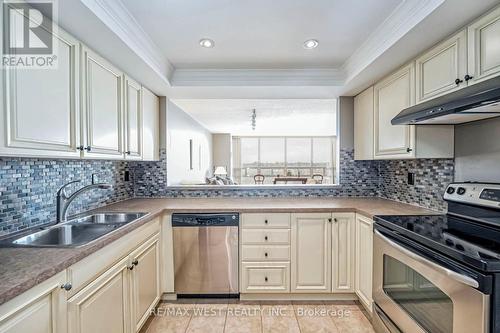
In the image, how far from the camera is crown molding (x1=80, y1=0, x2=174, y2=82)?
138 cm

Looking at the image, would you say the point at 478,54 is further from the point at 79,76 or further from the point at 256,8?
the point at 79,76

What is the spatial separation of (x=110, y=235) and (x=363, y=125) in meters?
2.38

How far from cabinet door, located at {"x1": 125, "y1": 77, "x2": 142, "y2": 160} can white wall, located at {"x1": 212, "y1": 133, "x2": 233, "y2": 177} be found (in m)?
7.14

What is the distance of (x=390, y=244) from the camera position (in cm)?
162

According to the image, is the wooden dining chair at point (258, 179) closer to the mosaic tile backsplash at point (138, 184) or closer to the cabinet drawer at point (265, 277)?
the mosaic tile backsplash at point (138, 184)

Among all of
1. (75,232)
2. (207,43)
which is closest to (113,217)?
(75,232)

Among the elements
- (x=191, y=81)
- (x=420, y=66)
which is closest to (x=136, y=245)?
(x=191, y=81)

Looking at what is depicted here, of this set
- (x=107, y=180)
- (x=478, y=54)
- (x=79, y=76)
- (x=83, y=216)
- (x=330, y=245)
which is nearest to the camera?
(x=478, y=54)

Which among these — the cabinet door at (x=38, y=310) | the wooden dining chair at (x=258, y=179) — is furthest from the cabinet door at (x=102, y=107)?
the wooden dining chair at (x=258, y=179)

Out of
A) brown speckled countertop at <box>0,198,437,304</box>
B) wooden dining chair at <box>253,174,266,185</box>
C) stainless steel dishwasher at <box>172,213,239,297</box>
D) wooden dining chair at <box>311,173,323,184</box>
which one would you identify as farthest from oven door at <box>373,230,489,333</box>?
wooden dining chair at <box>253,174,266,185</box>

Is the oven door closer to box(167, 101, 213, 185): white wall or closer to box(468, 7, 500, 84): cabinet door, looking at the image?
box(468, 7, 500, 84): cabinet door

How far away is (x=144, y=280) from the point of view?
6.33ft

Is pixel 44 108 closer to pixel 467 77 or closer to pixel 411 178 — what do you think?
pixel 467 77

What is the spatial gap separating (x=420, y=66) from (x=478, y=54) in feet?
1.46
